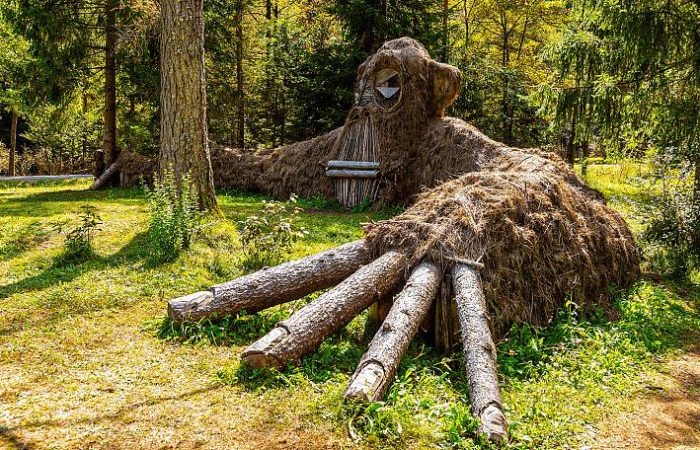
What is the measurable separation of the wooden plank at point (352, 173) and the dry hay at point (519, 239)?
15.2ft

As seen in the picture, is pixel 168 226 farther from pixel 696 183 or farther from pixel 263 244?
pixel 696 183

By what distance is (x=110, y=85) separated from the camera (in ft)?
43.7

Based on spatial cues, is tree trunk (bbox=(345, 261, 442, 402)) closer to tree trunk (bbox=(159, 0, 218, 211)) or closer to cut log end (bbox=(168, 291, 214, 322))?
cut log end (bbox=(168, 291, 214, 322))

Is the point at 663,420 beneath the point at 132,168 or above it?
beneath

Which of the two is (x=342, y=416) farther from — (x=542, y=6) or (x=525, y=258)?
(x=542, y=6)

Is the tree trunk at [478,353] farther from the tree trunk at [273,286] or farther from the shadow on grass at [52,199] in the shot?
the shadow on grass at [52,199]

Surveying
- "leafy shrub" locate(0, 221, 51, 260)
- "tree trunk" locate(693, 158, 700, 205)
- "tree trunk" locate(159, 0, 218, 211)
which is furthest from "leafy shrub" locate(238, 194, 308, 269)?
"tree trunk" locate(693, 158, 700, 205)

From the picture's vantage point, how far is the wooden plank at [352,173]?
36.0 feet

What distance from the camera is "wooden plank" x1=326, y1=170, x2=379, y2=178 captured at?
11.0 m

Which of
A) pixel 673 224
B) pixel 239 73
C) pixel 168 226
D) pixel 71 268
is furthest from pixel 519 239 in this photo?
pixel 239 73

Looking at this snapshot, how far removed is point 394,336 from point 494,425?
1.02m

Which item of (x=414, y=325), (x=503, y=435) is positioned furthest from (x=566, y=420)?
(x=414, y=325)

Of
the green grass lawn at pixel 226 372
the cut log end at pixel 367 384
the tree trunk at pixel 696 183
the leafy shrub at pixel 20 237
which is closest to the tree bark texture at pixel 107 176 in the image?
the leafy shrub at pixel 20 237

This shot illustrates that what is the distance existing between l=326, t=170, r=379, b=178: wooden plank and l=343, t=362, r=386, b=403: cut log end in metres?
7.62
